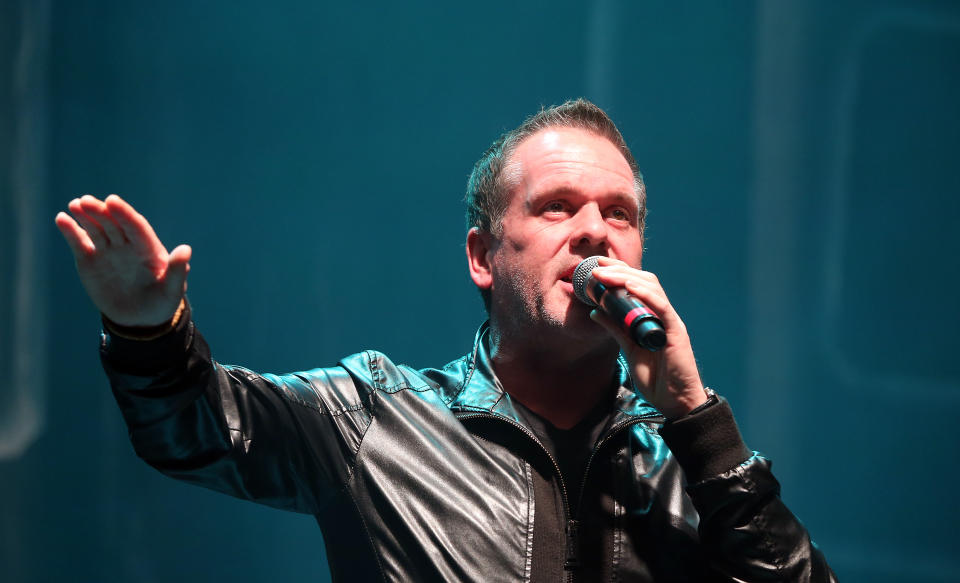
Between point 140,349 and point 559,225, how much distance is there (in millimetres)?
798

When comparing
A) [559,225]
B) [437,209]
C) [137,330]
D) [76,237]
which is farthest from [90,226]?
[437,209]

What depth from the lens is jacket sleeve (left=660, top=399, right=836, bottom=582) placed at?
1185mm

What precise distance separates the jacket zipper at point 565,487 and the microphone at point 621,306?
0.23 m

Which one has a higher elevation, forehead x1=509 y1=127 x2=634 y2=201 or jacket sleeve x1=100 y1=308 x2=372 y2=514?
forehead x1=509 y1=127 x2=634 y2=201

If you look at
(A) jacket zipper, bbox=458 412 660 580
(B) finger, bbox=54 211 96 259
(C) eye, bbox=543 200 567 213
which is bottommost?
(A) jacket zipper, bbox=458 412 660 580

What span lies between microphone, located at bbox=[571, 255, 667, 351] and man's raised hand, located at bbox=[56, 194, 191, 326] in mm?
634

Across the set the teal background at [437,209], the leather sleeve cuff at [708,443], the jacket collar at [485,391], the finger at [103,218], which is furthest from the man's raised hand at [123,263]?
the teal background at [437,209]

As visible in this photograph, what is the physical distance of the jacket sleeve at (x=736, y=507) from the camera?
3.89 ft

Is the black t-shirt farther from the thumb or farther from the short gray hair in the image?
the thumb

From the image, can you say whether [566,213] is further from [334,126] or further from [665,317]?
[334,126]

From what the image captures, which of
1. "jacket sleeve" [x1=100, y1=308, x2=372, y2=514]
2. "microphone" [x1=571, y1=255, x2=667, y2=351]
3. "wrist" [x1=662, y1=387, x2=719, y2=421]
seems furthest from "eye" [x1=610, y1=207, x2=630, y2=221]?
"jacket sleeve" [x1=100, y1=308, x2=372, y2=514]

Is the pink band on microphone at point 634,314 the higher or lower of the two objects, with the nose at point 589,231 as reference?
lower

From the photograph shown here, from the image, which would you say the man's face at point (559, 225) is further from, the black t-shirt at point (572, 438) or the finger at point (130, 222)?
the finger at point (130, 222)

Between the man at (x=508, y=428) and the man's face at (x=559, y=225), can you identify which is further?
the man's face at (x=559, y=225)
